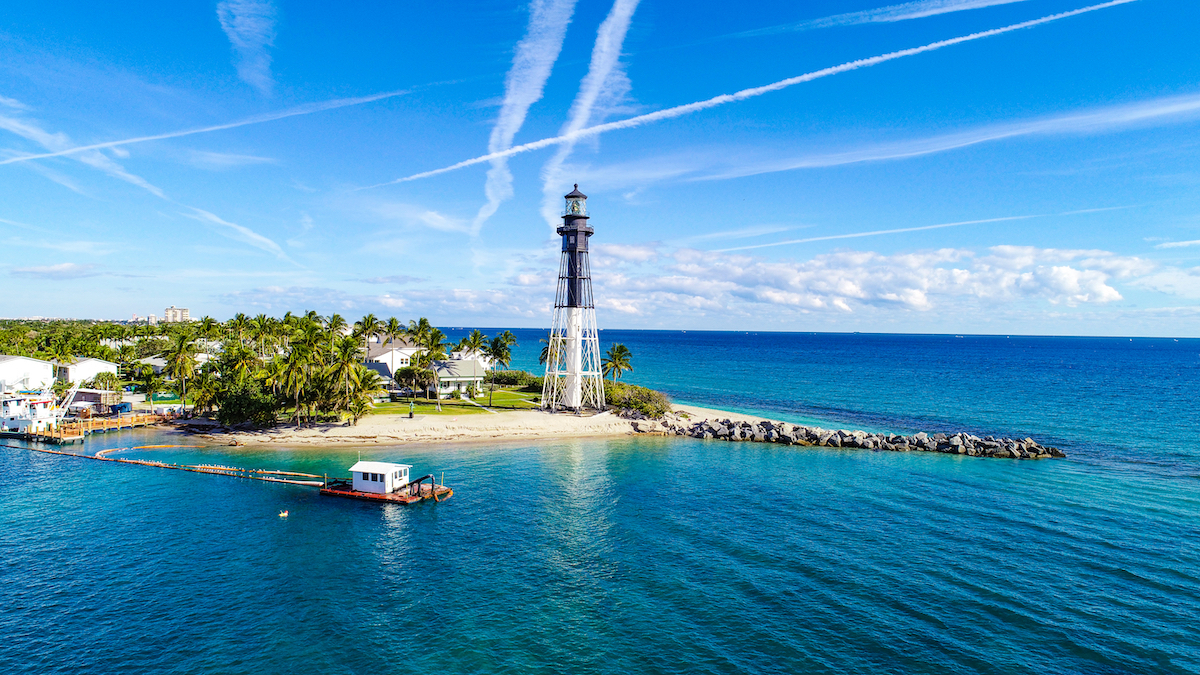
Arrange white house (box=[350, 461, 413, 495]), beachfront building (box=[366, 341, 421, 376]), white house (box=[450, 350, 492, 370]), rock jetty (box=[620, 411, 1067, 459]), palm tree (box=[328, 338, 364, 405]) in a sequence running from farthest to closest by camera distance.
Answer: white house (box=[450, 350, 492, 370]), beachfront building (box=[366, 341, 421, 376]), palm tree (box=[328, 338, 364, 405]), rock jetty (box=[620, 411, 1067, 459]), white house (box=[350, 461, 413, 495])

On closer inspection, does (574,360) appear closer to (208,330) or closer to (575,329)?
(575,329)

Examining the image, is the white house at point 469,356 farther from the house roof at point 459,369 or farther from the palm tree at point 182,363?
the palm tree at point 182,363

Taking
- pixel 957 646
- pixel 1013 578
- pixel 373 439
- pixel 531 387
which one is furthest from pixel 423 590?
pixel 531 387

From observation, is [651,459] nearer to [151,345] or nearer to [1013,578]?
[1013,578]

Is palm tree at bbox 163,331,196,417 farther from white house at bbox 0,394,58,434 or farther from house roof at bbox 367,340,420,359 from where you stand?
house roof at bbox 367,340,420,359

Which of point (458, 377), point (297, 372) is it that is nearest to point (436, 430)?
point (297, 372)

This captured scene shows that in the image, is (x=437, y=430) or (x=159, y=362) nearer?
(x=437, y=430)

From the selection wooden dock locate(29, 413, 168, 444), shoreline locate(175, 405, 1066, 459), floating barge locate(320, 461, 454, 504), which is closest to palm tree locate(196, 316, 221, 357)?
wooden dock locate(29, 413, 168, 444)
